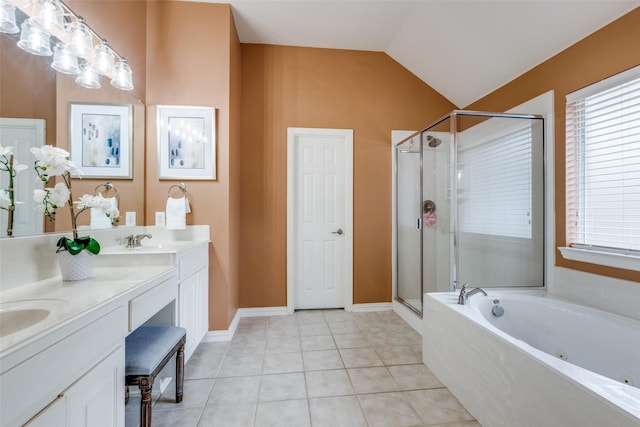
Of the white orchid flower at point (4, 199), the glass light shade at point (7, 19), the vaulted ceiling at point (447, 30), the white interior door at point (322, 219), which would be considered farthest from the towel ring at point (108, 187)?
the vaulted ceiling at point (447, 30)

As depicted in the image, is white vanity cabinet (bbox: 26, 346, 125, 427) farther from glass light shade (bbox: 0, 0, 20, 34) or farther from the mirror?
glass light shade (bbox: 0, 0, 20, 34)

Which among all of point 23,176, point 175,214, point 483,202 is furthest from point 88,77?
point 483,202

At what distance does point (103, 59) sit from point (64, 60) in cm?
37

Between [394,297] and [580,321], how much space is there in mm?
1664

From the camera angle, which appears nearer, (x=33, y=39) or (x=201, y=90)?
(x=33, y=39)

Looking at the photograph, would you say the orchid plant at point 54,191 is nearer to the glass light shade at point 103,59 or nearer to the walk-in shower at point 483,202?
the glass light shade at point 103,59

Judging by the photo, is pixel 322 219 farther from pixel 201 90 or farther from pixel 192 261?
pixel 201 90

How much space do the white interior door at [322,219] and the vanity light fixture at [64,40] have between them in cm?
170

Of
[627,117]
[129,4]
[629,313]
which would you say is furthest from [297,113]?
[629,313]

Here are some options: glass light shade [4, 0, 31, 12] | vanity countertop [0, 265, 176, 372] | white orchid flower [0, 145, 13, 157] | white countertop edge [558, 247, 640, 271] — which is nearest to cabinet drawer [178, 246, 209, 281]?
vanity countertop [0, 265, 176, 372]

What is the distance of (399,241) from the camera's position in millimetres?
3123

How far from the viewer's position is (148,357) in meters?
1.23

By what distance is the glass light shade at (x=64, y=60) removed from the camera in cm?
139

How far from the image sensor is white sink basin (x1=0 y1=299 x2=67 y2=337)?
880 mm
